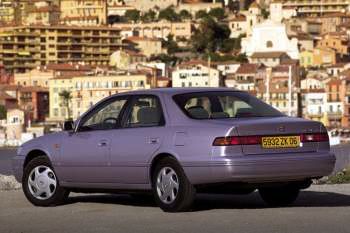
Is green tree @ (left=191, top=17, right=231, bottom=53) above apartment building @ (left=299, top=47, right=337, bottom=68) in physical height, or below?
above

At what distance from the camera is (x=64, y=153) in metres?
12.8

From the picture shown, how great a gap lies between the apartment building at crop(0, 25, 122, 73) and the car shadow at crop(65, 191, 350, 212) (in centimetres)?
17005

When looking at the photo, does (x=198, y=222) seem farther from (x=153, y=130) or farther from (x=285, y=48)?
(x=285, y=48)

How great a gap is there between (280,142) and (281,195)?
932 millimetres

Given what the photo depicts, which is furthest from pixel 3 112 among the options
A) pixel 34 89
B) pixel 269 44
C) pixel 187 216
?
pixel 187 216

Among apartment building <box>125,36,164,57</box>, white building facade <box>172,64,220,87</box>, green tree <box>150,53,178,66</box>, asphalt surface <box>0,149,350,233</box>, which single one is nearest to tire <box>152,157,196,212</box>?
asphalt surface <box>0,149,350,233</box>

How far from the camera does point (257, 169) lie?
11461 mm

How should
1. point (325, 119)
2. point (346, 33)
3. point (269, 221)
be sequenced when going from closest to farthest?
point (269, 221) < point (325, 119) < point (346, 33)

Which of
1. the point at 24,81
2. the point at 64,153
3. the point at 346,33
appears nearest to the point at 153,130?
the point at 64,153

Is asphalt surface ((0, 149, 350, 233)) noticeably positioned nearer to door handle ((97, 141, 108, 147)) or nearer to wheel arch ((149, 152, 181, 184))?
wheel arch ((149, 152, 181, 184))

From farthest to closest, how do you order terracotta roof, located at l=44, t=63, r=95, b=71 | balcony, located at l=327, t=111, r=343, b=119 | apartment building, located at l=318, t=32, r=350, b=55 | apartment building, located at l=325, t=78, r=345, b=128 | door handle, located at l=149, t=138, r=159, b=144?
1. apartment building, located at l=318, t=32, r=350, b=55
2. terracotta roof, located at l=44, t=63, r=95, b=71
3. apartment building, located at l=325, t=78, r=345, b=128
4. balcony, located at l=327, t=111, r=343, b=119
5. door handle, located at l=149, t=138, r=159, b=144

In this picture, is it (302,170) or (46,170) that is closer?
(302,170)

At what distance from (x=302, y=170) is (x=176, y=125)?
1.12 metres

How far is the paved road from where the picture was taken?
10422 mm
